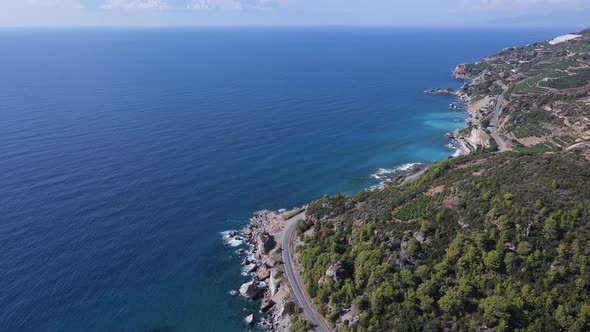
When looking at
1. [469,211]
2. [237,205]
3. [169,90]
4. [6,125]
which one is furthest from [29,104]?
[469,211]

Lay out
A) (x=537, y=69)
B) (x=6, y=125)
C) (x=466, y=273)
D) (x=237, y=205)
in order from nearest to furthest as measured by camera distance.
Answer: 1. (x=466, y=273)
2. (x=237, y=205)
3. (x=6, y=125)
4. (x=537, y=69)

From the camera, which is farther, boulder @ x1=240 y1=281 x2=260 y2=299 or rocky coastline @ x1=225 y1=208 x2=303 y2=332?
boulder @ x1=240 y1=281 x2=260 y2=299

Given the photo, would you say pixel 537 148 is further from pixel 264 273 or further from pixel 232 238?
pixel 232 238

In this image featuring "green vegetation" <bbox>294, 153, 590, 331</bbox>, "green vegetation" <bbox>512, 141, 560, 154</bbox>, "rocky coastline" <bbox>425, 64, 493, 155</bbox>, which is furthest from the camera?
"rocky coastline" <bbox>425, 64, 493, 155</bbox>

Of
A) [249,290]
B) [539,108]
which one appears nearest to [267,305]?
[249,290]

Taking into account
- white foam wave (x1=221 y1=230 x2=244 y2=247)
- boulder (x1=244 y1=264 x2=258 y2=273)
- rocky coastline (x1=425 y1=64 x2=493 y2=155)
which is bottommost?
boulder (x1=244 y1=264 x2=258 y2=273)

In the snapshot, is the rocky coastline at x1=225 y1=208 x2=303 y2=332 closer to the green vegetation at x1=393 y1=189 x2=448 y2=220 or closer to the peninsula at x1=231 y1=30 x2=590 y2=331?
the peninsula at x1=231 y1=30 x2=590 y2=331

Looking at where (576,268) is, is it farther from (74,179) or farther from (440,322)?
(74,179)

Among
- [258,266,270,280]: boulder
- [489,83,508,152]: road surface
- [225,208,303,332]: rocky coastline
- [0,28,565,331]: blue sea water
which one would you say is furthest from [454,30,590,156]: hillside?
[258,266,270,280]: boulder
